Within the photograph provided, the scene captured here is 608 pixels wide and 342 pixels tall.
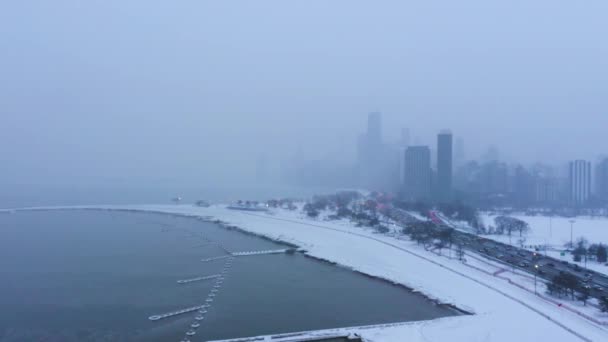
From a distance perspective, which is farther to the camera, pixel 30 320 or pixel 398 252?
pixel 398 252

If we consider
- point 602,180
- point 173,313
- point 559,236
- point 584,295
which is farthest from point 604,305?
point 602,180

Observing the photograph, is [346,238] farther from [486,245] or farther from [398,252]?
[486,245]

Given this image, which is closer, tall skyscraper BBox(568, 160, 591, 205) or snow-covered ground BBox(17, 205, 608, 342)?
snow-covered ground BBox(17, 205, 608, 342)

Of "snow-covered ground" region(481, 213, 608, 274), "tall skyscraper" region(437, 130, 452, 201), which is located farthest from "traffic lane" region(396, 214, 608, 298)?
"tall skyscraper" region(437, 130, 452, 201)

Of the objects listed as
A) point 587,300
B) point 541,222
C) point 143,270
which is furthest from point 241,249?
point 541,222

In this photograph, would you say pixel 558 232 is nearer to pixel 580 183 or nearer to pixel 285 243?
pixel 285 243

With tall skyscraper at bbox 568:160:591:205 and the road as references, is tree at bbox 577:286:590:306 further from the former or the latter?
tall skyscraper at bbox 568:160:591:205
